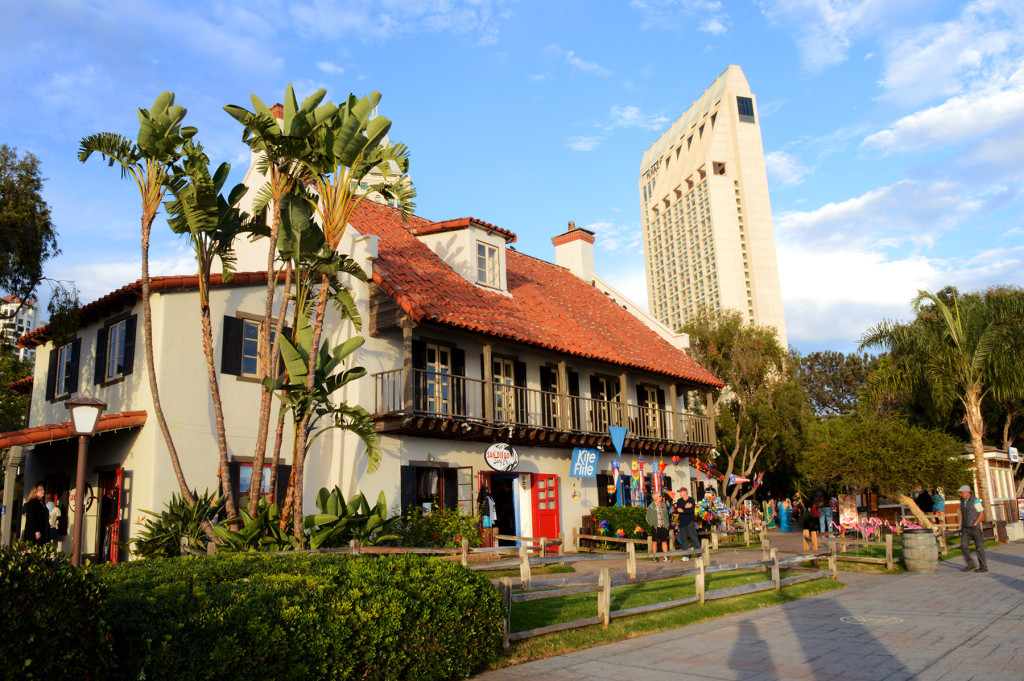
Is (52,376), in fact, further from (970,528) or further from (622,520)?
(970,528)

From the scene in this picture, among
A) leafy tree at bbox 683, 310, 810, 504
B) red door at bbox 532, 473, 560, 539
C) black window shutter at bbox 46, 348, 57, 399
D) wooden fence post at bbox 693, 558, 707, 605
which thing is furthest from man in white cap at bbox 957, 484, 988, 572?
black window shutter at bbox 46, 348, 57, 399

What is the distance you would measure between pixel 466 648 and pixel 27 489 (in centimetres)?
1675

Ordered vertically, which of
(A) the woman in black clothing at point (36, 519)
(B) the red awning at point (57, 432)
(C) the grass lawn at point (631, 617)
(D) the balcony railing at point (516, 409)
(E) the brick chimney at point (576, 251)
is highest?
(E) the brick chimney at point (576, 251)

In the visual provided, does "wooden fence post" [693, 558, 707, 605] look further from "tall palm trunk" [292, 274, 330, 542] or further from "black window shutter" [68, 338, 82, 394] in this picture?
"black window shutter" [68, 338, 82, 394]

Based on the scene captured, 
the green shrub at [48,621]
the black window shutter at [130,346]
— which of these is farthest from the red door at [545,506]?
the green shrub at [48,621]

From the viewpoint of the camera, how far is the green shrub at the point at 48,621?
4.51 meters

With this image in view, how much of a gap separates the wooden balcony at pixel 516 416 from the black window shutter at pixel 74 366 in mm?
7226

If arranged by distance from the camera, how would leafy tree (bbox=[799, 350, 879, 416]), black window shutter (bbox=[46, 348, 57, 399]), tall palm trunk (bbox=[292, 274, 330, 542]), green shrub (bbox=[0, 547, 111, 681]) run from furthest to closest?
leafy tree (bbox=[799, 350, 879, 416])
black window shutter (bbox=[46, 348, 57, 399])
tall palm trunk (bbox=[292, 274, 330, 542])
green shrub (bbox=[0, 547, 111, 681])

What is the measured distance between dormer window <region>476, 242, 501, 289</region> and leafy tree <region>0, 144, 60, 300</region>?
1030 cm

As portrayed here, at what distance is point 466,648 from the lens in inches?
283

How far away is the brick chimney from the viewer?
29.3m

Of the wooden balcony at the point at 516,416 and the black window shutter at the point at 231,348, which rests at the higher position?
the black window shutter at the point at 231,348

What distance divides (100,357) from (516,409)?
10021 millimetres

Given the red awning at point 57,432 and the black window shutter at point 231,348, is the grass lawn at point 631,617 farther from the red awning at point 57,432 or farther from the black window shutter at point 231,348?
the red awning at point 57,432
